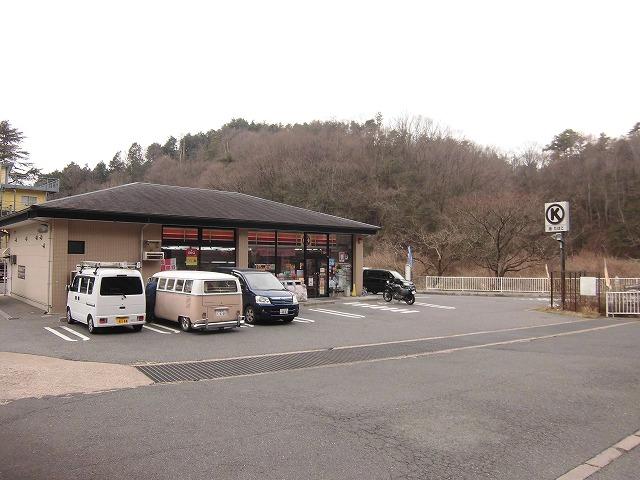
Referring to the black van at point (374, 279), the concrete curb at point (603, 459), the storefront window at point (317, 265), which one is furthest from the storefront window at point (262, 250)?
the concrete curb at point (603, 459)

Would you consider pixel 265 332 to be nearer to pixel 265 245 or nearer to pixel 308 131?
pixel 265 245

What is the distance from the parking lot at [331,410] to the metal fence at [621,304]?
7478 mm

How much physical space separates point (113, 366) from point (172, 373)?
1.34m

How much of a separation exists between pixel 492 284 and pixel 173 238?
2078cm

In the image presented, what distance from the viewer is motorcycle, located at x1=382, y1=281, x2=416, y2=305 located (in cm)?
2297

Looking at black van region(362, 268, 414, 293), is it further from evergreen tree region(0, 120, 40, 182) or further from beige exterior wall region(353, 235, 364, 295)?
evergreen tree region(0, 120, 40, 182)

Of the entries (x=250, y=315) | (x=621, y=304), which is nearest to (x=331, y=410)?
(x=250, y=315)

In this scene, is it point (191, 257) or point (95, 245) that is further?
point (191, 257)

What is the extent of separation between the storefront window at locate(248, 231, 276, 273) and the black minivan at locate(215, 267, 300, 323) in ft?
17.5

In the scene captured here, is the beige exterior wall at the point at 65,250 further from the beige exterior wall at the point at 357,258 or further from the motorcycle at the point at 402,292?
the motorcycle at the point at 402,292

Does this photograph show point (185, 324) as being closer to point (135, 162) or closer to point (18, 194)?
point (18, 194)

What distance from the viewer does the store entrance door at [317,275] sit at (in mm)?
24047

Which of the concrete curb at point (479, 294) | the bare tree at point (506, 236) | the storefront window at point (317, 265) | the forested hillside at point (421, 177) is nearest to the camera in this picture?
the storefront window at point (317, 265)

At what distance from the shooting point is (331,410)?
634 cm
